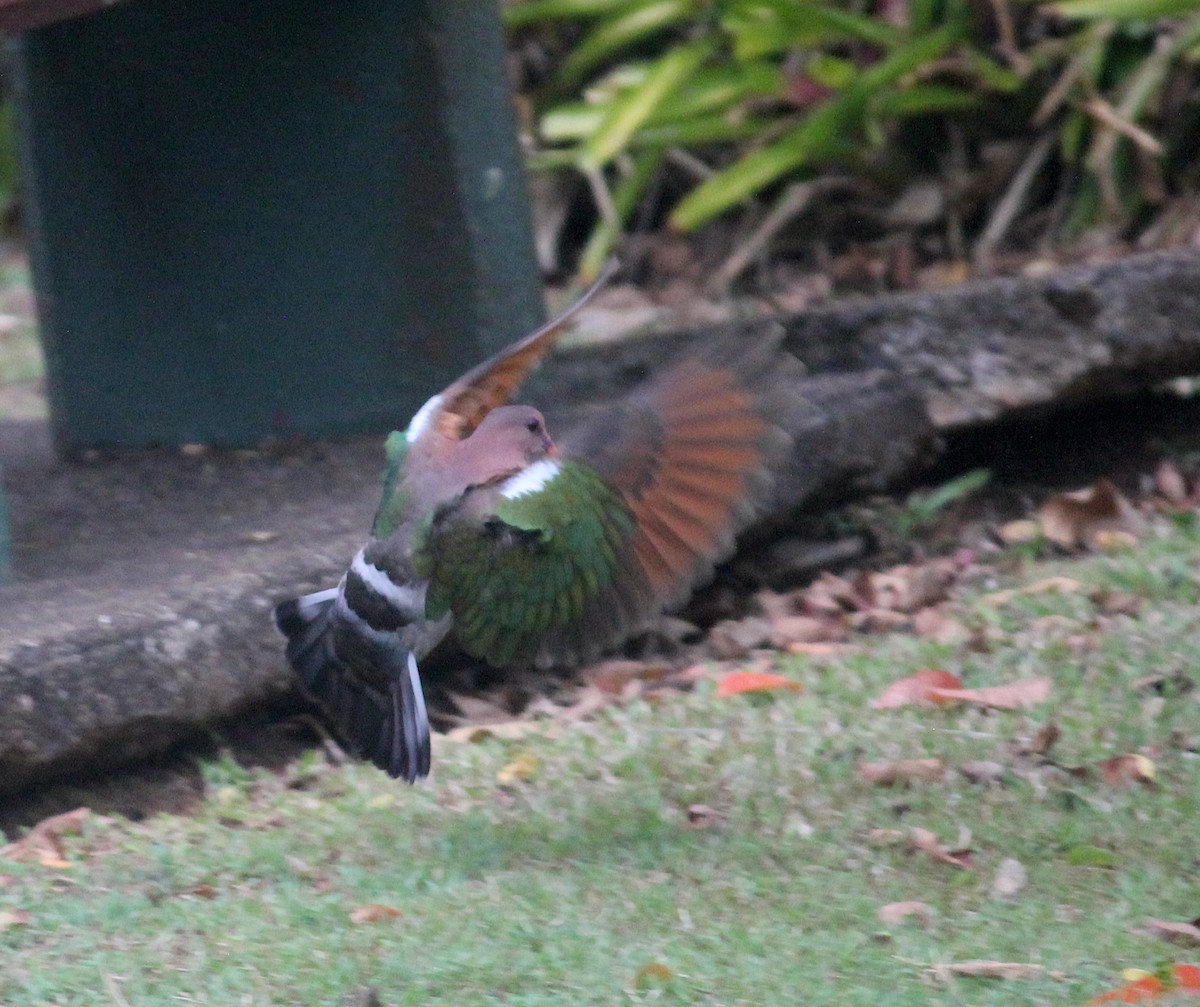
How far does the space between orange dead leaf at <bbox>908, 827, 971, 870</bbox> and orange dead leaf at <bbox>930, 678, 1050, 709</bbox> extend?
1.98 feet

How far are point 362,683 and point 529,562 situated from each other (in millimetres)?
443

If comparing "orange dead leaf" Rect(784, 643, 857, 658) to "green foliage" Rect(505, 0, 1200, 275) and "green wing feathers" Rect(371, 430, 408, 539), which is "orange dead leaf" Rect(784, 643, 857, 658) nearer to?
Answer: "green wing feathers" Rect(371, 430, 408, 539)

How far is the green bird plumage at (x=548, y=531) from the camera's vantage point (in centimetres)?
339

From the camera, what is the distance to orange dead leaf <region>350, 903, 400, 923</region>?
317cm

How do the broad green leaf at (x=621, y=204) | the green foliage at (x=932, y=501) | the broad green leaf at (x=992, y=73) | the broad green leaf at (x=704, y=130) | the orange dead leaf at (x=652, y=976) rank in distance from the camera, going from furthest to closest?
the broad green leaf at (x=621, y=204), the broad green leaf at (x=704, y=130), the broad green leaf at (x=992, y=73), the green foliage at (x=932, y=501), the orange dead leaf at (x=652, y=976)

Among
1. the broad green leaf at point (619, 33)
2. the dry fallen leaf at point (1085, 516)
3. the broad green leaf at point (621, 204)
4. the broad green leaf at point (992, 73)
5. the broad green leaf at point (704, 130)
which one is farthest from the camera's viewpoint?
the broad green leaf at point (621, 204)

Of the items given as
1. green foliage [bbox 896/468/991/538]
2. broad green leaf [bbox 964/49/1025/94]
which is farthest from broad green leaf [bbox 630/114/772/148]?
green foliage [bbox 896/468/991/538]

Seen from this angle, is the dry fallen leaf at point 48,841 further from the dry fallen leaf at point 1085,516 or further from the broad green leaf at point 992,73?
the broad green leaf at point 992,73

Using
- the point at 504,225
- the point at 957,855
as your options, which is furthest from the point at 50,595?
the point at 957,855

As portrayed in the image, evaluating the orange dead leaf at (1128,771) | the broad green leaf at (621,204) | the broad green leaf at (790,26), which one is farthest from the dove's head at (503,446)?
the broad green leaf at (621,204)

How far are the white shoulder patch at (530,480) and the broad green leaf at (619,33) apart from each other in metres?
4.21

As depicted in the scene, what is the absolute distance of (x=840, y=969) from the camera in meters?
2.91

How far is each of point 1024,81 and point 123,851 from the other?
15.0ft

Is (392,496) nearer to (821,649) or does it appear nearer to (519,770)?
(519,770)
